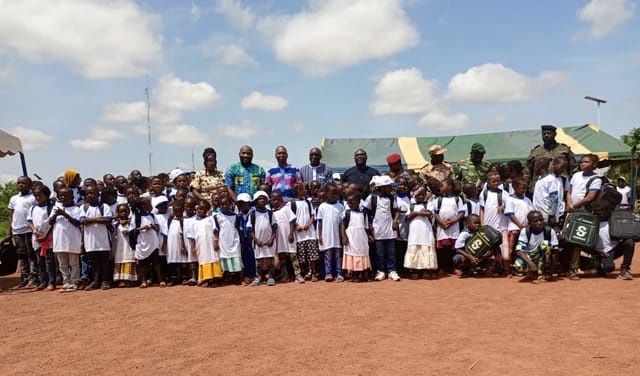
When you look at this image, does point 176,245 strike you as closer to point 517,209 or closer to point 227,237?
point 227,237

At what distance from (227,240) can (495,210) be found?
4.06m

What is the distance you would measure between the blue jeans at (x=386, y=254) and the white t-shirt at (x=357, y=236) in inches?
9.2

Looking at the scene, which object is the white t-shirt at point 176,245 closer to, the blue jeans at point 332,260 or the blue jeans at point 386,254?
the blue jeans at point 332,260

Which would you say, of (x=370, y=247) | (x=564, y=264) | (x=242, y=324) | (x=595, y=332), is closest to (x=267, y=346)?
(x=242, y=324)

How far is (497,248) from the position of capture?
7.32 m

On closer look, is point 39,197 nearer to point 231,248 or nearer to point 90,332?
point 231,248

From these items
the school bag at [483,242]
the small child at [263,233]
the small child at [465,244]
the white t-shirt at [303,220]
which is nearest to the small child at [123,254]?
the small child at [263,233]

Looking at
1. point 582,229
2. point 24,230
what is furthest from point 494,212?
point 24,230

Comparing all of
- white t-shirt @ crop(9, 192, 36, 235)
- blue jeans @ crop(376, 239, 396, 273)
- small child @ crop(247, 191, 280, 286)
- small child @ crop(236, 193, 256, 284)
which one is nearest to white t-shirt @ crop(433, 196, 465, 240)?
blue jeans @ crop(376, 239, 396, 273)

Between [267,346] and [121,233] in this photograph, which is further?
[121,233]

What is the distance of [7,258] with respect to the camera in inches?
323

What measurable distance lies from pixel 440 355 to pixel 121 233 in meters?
5.50

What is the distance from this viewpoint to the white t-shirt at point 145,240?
7.49m

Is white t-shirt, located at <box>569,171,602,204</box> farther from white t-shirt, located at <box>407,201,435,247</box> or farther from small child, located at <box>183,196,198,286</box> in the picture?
small child, located at <box>183,196,198,286</box>
